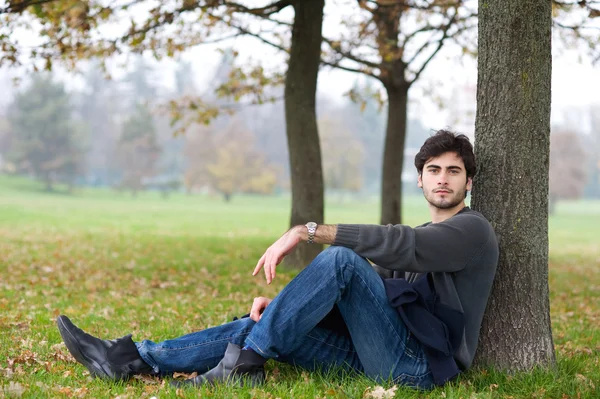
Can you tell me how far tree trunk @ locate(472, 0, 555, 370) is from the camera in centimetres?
427

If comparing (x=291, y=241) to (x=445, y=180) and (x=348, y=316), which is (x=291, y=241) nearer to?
(x=348, y=316)

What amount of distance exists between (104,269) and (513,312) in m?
7.94

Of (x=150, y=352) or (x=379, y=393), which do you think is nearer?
(x=379, y=393)

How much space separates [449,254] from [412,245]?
9.8 inches

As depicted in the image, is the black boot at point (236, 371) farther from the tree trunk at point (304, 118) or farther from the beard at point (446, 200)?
the tree trunk at point (304, 118)

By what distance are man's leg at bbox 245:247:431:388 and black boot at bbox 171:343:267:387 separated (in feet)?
0.22

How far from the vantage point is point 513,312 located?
4312 mm

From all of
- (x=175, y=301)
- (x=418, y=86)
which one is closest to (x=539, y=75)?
(x=175, y=301)

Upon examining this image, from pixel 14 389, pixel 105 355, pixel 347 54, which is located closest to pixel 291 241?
pixel 105 355

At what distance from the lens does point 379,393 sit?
12.2ft

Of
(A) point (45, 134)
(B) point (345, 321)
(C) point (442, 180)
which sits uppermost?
(A) point (45, 134)

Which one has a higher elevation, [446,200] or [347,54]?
[347,54]

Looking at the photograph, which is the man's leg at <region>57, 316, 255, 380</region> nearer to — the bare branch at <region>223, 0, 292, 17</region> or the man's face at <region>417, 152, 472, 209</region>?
the man's face at <region>417, 152, 472, 209</region>

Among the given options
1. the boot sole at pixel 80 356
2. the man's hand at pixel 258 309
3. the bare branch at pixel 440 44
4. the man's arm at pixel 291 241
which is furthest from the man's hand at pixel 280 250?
the bare branch at pixel 440 44
